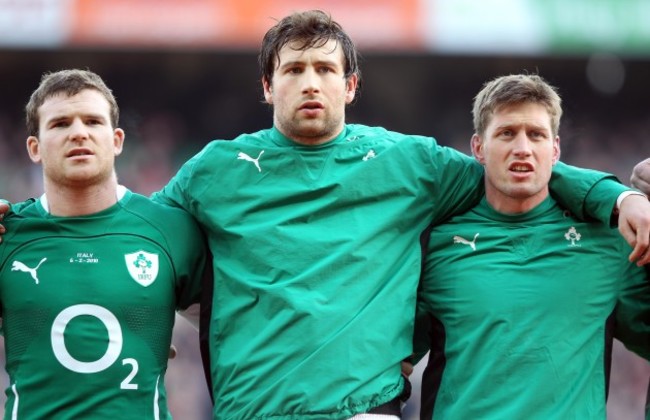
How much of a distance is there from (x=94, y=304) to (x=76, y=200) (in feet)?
1.34

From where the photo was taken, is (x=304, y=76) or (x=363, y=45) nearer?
(x=304, y=76)

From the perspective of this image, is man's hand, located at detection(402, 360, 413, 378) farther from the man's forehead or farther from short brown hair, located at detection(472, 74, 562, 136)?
the man's forehead

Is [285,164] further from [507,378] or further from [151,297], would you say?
[507,378]

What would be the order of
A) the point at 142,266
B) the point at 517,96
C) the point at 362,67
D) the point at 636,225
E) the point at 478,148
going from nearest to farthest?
1. the point at 636,225
2. the point at 142,266
3. the point at 517,96
4. the point at 478,148
5. the point at 362,67

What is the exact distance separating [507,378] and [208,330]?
1064 millimetres

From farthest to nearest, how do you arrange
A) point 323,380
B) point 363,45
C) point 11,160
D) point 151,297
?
point 11,160 < point 363,45 < point 151,297 < point 323,380

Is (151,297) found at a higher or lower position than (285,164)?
lower

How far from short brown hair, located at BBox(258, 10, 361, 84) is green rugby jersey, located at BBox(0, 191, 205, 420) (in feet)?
2.24

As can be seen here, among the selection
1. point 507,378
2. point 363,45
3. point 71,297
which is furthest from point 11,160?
point 507,378

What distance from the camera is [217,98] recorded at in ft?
36.5

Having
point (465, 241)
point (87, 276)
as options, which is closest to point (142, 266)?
point (87, 276)

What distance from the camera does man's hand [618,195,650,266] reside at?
12.8 feet

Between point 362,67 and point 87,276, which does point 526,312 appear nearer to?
point 87,276

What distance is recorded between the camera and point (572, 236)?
4219mm
